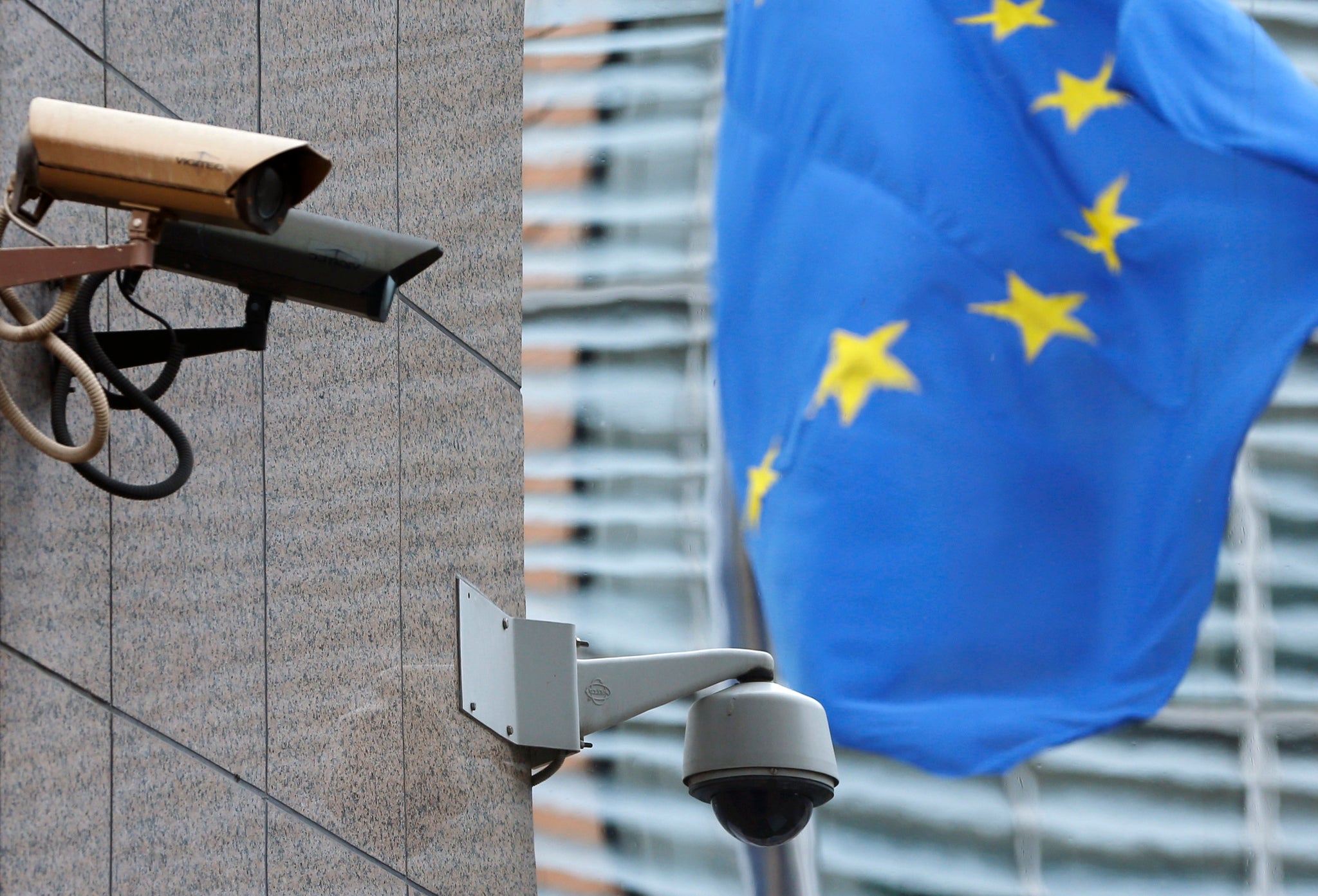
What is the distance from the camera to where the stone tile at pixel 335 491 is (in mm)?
2148

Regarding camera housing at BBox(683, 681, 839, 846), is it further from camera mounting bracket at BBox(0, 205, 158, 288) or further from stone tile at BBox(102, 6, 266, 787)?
camera mounting bracket at BBox(0, 205, 158, 288)

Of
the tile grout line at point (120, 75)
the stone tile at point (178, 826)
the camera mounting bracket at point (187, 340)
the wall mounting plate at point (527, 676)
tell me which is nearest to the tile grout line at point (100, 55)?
the tile grout line at point (120, 75)

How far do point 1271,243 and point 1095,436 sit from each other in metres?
0.97

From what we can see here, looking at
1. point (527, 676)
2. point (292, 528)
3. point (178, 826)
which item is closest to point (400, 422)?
point (292, 528)

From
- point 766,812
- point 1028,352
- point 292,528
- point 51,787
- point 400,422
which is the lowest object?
point 766,812

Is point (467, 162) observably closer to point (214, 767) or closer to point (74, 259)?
point (214, 767)

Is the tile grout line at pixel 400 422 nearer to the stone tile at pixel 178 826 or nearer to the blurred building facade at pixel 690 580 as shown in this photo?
the stone tile at pixel 178 826

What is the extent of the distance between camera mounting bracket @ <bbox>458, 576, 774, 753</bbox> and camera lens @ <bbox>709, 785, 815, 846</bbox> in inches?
9.2

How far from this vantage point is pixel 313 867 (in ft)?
6.99

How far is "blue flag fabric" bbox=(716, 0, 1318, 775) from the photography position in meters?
6.02

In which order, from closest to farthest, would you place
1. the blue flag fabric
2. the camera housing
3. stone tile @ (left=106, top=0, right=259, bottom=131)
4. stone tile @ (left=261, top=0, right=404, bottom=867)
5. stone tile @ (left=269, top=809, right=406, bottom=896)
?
stone tile @ (left=106, top=0, right=259, bottom=131) < stone tile @ (left=269, top=809, right=406, bottom=896) < stone tile @ (left=261, top=0, right=404, bottom=867) < the camera housing < the blue flag fabric

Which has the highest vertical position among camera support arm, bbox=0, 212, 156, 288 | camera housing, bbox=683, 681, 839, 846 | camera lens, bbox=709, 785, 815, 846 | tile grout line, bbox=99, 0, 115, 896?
camera support arm, bbox=0, 212, 156, 288

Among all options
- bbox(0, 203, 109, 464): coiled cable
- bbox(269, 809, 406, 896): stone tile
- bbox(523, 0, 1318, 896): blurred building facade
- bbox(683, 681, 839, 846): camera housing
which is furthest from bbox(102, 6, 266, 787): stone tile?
bbox(523, 0, 1318, 896): blurred building facade

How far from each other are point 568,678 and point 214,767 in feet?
3.26
